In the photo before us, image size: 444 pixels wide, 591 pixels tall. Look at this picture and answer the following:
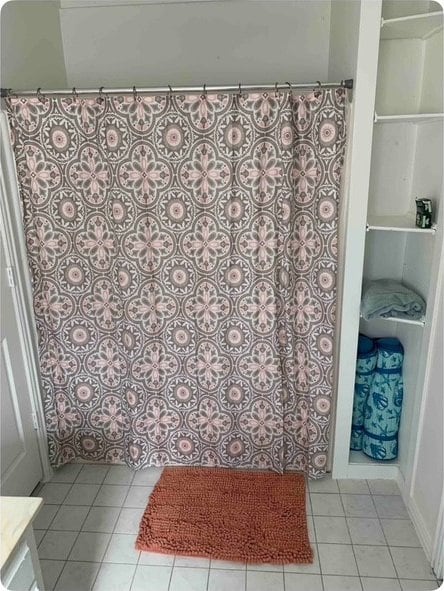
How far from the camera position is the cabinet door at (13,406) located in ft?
6.28

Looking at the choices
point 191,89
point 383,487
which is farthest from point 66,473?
point 191,89

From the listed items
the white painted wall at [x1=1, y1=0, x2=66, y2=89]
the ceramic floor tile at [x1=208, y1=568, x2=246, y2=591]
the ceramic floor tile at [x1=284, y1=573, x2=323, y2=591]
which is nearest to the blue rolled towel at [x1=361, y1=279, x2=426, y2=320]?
the ceramic floor tile at [x1=284, y1=573, x2=323, y2=591]

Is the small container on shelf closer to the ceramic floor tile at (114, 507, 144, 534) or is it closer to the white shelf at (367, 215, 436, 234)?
the white shelf at (367, 215, 436, 234)

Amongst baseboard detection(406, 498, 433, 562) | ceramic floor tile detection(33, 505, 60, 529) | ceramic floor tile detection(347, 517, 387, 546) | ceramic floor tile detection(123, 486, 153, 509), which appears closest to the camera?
baseboard detection(406, 498, 433, 562)

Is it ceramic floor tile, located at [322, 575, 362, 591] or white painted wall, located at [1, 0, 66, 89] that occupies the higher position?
white painted wall, located at [1, 0, 66, 89]

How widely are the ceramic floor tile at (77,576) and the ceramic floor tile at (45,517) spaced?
0.88 feet

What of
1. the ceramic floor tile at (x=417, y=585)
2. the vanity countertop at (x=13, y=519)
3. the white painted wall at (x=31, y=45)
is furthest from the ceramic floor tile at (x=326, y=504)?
the white painted wall at (x=31, y=45)

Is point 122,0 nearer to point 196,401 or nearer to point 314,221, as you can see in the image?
point 314,221

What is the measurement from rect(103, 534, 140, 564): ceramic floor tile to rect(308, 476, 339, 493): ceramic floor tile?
2.82ft

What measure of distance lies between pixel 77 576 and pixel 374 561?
1168 mm

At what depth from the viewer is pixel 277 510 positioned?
200 centimetres

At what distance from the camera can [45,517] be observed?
79.0 inches

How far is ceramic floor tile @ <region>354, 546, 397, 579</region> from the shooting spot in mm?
1703

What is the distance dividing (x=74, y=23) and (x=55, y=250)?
1.26 m
